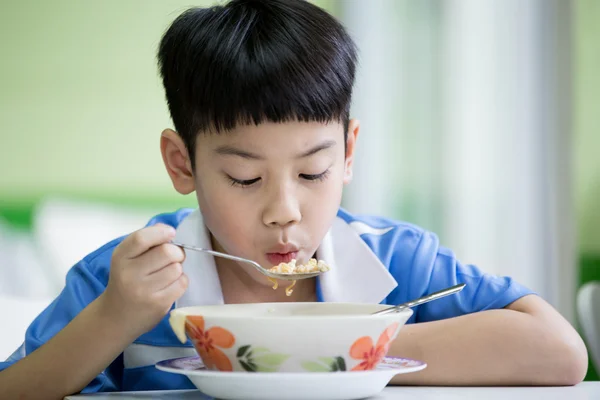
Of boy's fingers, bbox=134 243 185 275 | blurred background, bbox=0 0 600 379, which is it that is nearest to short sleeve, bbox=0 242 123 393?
boy's fingers, bbox=134 243 185 275

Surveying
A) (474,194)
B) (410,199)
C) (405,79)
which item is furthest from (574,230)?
(405,79)

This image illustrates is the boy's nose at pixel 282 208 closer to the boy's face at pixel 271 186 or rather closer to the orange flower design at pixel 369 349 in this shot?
the boy's face at pixel 271 186

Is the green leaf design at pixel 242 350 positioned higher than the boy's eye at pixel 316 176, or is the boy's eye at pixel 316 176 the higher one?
the boy's eye at pixel 316 176

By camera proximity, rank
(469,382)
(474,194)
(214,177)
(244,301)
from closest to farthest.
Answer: (469,382) < (214,177) < (244,301) < (474,194)

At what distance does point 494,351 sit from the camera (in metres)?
0.90

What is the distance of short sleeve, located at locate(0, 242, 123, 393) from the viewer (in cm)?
96

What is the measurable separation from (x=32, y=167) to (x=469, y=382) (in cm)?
206

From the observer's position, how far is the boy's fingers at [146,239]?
0.79 metres

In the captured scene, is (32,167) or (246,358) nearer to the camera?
(246,358)

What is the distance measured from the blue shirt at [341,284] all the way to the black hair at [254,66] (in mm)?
168

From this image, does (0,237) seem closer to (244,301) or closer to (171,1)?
(171,1)

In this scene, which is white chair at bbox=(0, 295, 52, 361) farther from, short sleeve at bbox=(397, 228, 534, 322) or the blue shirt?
short sleeve at bbox=(397, 228, 534, 322)

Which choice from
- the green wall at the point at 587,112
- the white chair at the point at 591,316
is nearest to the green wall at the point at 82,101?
the green wall at the point at 587,112

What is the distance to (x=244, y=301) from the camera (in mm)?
1140
